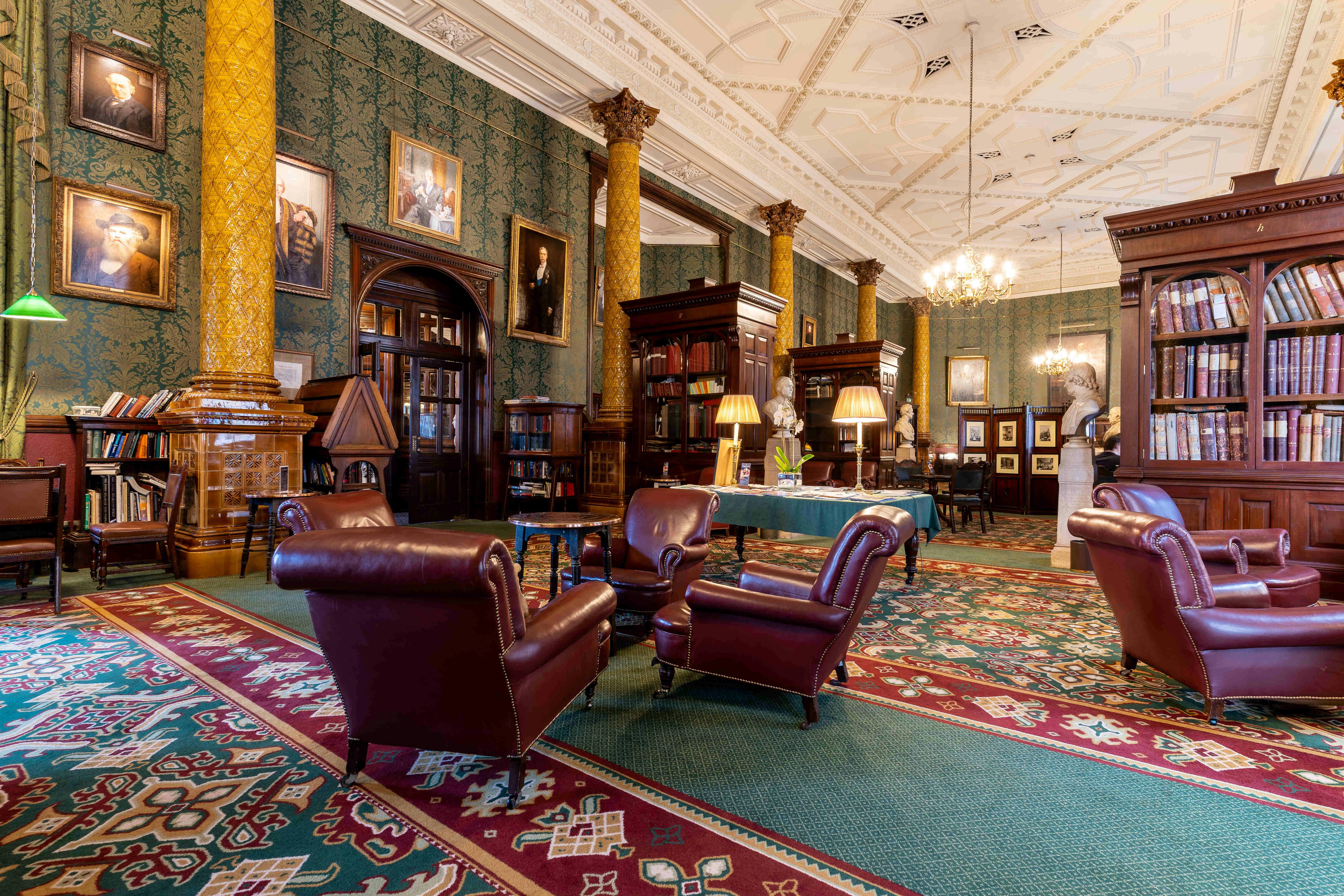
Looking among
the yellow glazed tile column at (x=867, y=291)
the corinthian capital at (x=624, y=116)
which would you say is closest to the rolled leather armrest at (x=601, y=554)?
the corinthian capital at (x=624, y=116)

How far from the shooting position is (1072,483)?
20.4 ft

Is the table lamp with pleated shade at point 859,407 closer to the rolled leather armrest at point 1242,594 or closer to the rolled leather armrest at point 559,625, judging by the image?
the rolled leather armrest at point 1242,594

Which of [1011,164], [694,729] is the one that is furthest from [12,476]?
[1011,164]

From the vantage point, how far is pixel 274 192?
218 inches

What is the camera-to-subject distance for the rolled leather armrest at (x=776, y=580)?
3.02 m

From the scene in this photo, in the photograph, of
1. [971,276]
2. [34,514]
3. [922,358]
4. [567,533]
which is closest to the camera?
[567,533]

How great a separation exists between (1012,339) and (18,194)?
19.2 meters

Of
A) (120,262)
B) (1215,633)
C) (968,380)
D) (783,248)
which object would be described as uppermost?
(783,248)

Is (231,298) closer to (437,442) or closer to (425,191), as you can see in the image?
(425,191)

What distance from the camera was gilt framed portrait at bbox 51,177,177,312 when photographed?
196 inches

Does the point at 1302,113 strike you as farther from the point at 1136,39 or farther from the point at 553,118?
the point at 553,118

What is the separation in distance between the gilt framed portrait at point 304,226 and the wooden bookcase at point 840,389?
7.21 m

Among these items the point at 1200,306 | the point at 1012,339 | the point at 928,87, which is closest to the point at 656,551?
the point at 1200,306

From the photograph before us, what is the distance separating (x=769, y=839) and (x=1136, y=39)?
991cm
